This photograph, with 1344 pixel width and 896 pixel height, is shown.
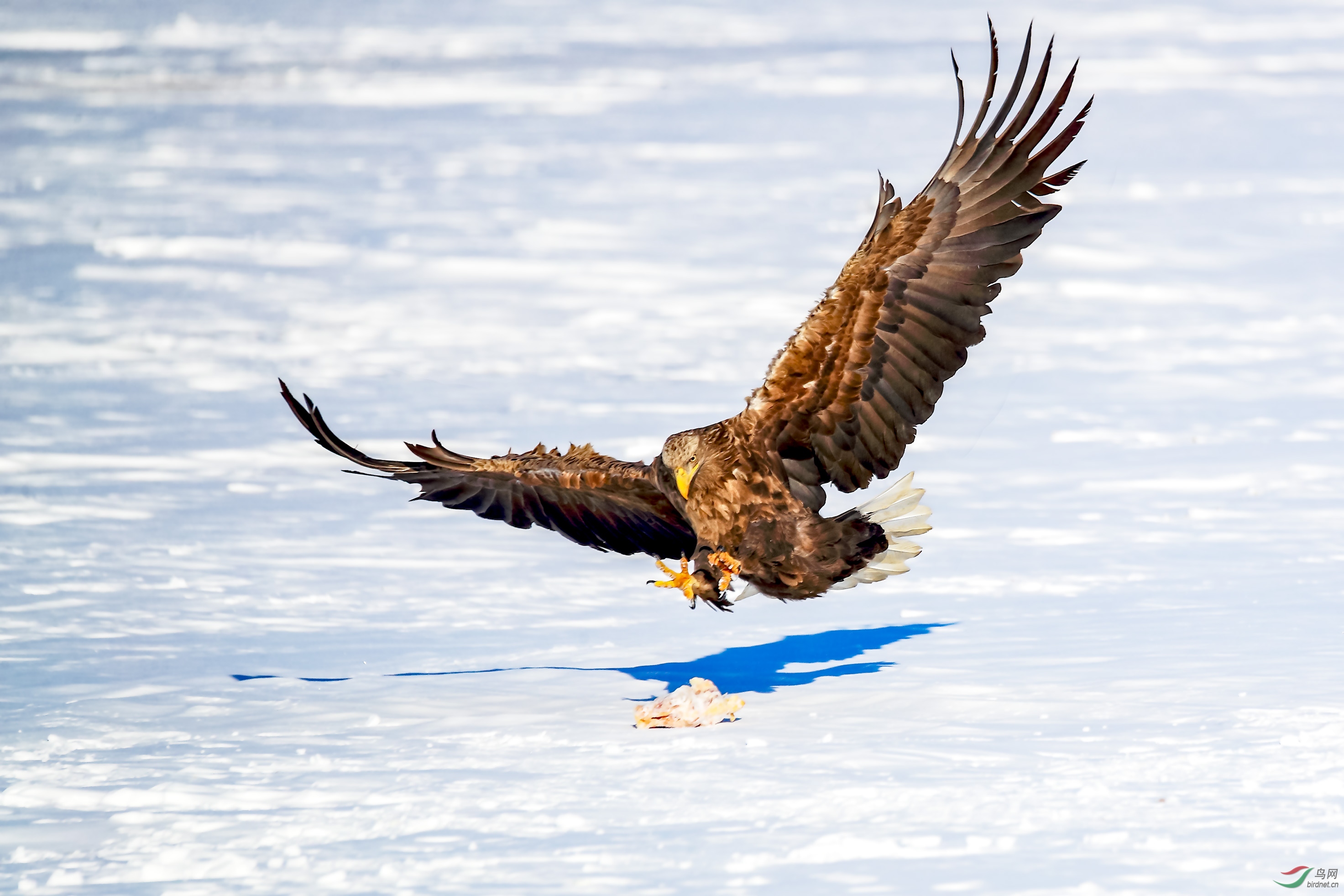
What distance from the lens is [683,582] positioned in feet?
19.4

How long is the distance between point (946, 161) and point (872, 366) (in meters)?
0.82

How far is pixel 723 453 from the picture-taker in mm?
5992

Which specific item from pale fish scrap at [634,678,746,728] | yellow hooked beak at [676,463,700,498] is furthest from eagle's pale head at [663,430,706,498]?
pale fish scrap at [634,678,746,728]

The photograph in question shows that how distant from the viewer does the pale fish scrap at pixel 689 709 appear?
5.75m

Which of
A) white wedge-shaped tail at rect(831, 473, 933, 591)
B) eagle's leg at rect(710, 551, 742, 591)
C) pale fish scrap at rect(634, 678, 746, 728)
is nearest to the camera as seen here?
pale fish scrap at rect(634, 678, 746, 728)

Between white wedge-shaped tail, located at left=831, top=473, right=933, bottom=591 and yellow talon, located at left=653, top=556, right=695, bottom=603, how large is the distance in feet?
2.51

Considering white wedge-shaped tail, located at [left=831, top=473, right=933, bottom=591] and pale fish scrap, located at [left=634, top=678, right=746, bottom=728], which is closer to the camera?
pale fish scrap, located at [left=634, top=678, right=746, bottom=728]

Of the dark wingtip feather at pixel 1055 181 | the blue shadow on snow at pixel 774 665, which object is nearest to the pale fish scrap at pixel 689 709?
the blue shadow on snow at pixel 774 665

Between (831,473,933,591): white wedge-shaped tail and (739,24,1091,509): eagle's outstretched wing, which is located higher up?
(739,24,1091,509): eagle's outstretched wing

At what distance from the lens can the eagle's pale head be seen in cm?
598

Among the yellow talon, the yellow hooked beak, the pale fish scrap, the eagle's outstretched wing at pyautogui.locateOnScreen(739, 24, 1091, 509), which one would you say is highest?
the eagle's outstretched wing at pyautogui.locateOnScreen(739, 24, 1091, 509)

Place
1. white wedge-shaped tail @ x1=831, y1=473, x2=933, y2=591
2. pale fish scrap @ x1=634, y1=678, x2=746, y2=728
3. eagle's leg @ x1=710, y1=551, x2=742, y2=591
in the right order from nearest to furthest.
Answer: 1. pale fish scrap @ x1=634, y1=678, x2=746, y2=728
2. eagle's leg @ x1=710, y1=551, x2=742, y2=591
3. white wedge-shaped tail @ x1=831, y1=473, x2=933, y2=591

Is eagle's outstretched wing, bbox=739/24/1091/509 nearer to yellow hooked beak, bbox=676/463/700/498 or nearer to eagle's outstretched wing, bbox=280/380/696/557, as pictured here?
yellow hooked beak, bbox=676/463/700/498

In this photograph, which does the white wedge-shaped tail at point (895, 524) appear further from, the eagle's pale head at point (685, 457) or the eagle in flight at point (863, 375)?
the eagle's pale head at point (685, 457)
